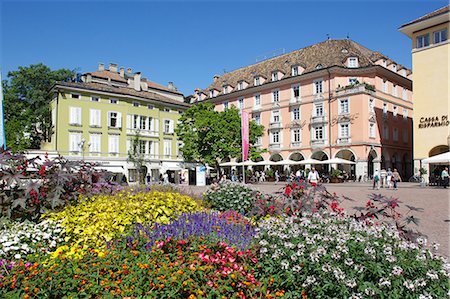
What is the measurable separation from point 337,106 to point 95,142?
28.5 meters

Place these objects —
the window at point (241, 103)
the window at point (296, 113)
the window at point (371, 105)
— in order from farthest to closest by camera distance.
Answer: the window at point (241, 103)
the window at point (296, 113)
the window at point (371, 105)

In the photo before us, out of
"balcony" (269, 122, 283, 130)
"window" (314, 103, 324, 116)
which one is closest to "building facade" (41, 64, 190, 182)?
"balcony" (269, 122, 283, 130)

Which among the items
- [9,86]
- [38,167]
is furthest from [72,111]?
[38,167]

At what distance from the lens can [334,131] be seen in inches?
1666

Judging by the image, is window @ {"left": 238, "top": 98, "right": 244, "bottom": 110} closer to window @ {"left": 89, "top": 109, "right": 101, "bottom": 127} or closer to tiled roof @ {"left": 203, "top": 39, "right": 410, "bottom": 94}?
tiled roof @ {"left": 203, "top": 39, "right": 410, "bottom": 94}

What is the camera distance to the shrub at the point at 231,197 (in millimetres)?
7684

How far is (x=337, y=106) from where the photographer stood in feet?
138

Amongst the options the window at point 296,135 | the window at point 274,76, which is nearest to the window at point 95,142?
the window at point 296,135

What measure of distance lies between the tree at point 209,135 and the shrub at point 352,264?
1356 inches

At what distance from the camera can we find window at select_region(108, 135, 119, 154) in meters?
40.8

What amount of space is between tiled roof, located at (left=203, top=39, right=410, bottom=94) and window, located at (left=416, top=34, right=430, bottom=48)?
29.4 ft

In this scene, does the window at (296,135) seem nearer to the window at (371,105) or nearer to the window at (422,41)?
the window at (371,105)

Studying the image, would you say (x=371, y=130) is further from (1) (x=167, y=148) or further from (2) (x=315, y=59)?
(1) (x=167, y=148)

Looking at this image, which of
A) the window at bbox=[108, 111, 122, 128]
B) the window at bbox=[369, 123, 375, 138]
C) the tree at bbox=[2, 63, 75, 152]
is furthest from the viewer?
the tree at bbox=[2, 63, 75, 152]
